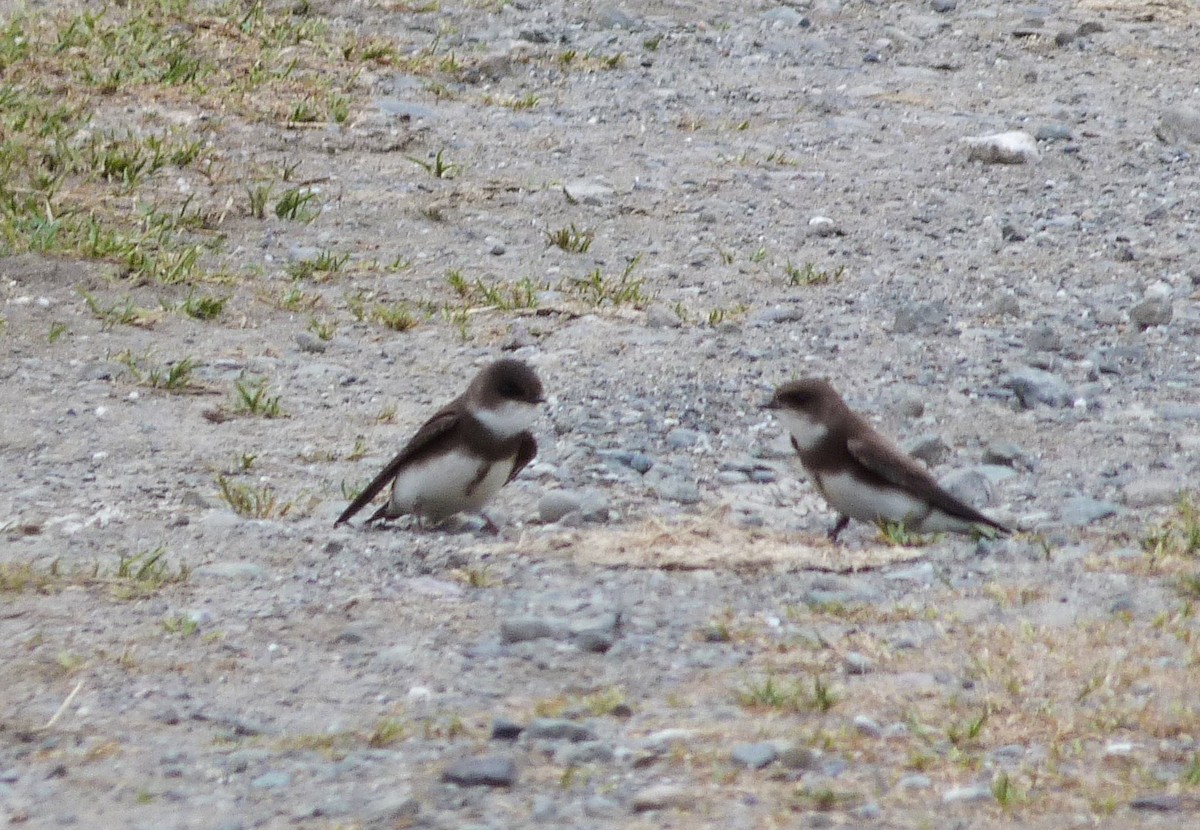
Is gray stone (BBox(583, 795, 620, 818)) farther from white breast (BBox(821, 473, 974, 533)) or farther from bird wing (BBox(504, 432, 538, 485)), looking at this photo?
bird wing (BBox(504, 432, 538, 485))

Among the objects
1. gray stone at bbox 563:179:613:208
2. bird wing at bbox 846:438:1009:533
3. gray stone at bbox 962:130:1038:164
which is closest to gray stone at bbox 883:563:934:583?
bird wing at bbox 846:438:1009:533

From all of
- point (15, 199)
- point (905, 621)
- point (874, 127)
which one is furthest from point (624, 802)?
point (874, 127)

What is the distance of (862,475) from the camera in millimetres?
6660

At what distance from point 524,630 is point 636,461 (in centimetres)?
190

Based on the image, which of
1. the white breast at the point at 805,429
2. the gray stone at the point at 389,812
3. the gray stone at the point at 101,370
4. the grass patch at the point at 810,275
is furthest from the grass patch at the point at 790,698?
the grass patch at the point at 810,275

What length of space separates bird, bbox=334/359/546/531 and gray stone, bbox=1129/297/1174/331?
325 cm

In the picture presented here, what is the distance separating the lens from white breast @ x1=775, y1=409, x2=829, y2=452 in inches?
270

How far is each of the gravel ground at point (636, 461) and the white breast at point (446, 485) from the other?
0.37ft

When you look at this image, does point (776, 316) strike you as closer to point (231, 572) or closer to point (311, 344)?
point (311, 344)

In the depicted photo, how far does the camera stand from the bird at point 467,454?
671 centimetres

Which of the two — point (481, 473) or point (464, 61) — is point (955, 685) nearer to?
point (481, 473)

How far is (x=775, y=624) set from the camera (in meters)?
5.62

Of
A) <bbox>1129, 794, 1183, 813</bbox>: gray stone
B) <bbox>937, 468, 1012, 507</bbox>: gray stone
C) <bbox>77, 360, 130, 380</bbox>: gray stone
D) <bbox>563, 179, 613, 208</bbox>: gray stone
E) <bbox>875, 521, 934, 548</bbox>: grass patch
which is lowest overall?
<bbox>77, 360, 130, 380</bbox>: gray stone

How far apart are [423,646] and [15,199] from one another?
5160 millimetres
